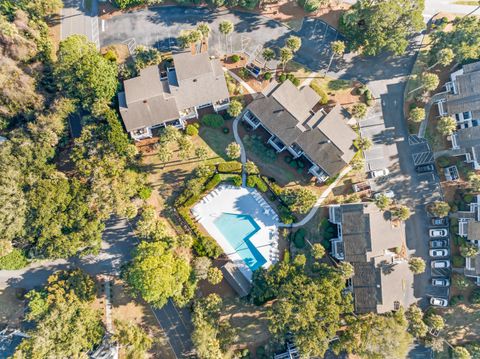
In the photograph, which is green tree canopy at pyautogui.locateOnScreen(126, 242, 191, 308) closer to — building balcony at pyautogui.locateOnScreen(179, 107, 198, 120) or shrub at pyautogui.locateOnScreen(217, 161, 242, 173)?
shrub at pyautogui.locateOnScreen(217, 161, 242, 173)

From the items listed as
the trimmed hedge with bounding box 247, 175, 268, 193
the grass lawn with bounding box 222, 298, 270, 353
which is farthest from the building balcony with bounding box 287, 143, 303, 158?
the grass lawn with bounding box 222, 298, 270, 353

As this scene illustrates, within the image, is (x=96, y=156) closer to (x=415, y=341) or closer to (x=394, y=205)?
(x=394, y=205)

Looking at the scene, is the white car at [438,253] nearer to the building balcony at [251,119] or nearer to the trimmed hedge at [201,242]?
the trimmed hedge at [201,242]

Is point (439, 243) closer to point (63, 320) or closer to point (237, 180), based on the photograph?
point (237, 180)

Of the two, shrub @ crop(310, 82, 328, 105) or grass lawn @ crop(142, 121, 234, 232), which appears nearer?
grass lawn @ crop(142, 121, 234, 232)

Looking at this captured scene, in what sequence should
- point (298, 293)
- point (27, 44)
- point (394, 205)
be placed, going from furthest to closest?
point (394, 205), point (27, 44), point (298, 293)

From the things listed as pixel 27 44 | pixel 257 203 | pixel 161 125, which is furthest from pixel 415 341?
pixel 27 44

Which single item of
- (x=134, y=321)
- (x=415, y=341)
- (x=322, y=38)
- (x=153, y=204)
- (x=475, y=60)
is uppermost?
(x=322, y=38)

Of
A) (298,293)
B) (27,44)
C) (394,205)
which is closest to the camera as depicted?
(298,293)
